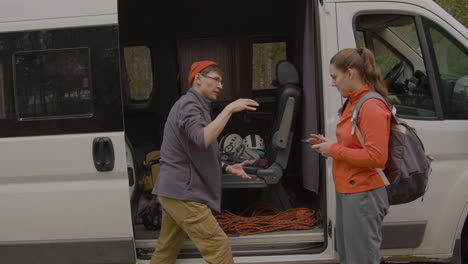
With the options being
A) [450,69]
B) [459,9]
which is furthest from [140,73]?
[459,9]

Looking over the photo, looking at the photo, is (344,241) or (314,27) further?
(314,27)

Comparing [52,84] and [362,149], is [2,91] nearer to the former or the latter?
[52,84]

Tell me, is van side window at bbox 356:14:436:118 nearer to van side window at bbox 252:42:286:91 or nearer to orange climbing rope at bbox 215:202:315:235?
orange climbing rope at bbox 215:202:315:235

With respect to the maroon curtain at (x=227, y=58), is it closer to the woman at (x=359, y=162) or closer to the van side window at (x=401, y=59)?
the van side window at (x=401, y=59)

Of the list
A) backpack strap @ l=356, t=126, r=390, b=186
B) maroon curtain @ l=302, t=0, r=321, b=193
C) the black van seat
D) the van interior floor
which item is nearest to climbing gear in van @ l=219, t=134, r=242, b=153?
the black van seat

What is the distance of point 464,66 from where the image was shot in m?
3.26

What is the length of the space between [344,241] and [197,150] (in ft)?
3.49

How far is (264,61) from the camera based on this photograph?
5902 millimetres

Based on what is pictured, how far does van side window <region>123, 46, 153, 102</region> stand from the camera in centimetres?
571

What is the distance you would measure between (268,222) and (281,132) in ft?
2.47

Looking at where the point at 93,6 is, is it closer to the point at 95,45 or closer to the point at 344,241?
the point at 95,45

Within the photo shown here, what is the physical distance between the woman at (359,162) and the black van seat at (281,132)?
4.26 feet

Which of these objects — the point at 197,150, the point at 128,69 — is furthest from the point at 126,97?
the point at 197,150

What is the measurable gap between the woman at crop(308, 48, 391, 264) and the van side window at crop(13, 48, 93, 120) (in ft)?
5.61
